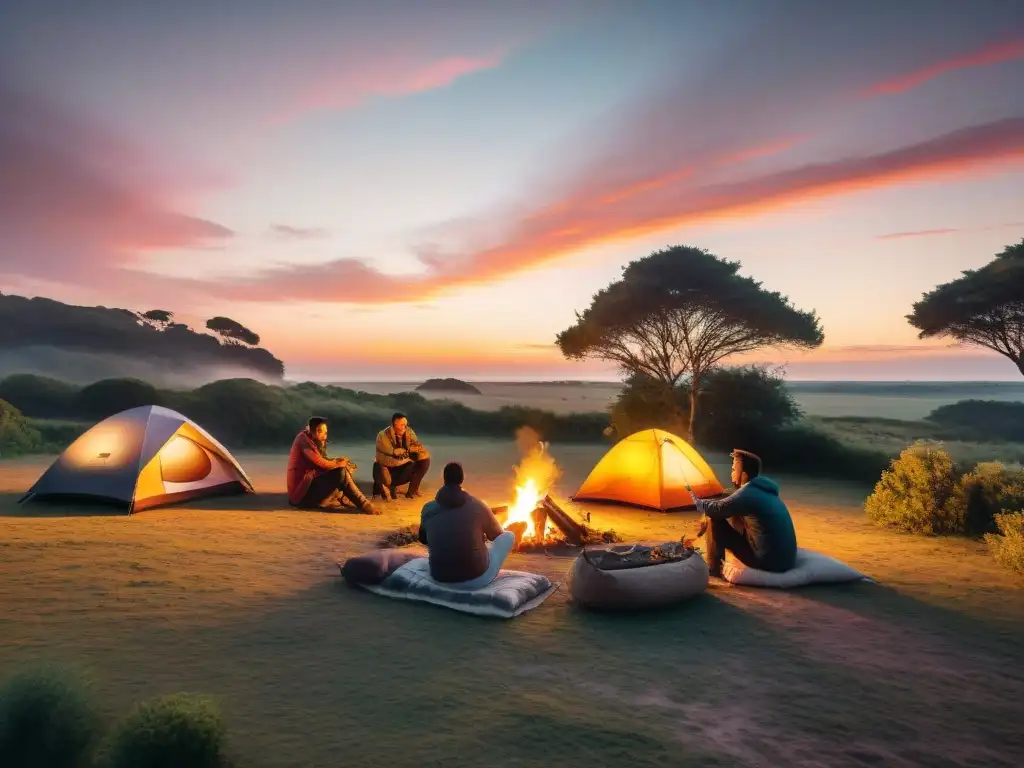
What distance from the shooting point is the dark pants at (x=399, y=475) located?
14.3 meters

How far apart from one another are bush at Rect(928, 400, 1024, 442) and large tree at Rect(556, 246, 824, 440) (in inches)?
442

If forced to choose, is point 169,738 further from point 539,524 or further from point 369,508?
point 369,508

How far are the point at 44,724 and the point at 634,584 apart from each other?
472 centimetres

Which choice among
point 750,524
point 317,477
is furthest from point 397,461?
point 750,524

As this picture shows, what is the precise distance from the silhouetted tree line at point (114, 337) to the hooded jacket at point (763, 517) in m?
57.0

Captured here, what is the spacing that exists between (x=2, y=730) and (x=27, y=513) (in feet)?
31.2

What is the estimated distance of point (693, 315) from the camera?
25.4 meters

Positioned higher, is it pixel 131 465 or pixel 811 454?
pixel 131 465

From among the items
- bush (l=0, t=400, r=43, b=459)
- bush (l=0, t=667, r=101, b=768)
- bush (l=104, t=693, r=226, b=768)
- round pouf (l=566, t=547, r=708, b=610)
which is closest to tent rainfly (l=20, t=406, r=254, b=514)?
bush (l=0, t=667, r=101, b=768)

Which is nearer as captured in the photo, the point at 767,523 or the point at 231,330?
the point at 767,523

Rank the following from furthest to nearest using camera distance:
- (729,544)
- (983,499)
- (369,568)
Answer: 1. (983,499)
2. (729,544)
3. (369,568)

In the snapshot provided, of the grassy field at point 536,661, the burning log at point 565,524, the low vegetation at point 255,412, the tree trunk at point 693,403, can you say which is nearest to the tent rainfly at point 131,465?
the grassy field at point 536,661

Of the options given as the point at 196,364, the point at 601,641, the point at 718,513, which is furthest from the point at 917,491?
the point at 196,364

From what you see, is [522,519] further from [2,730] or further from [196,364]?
[196,364]
